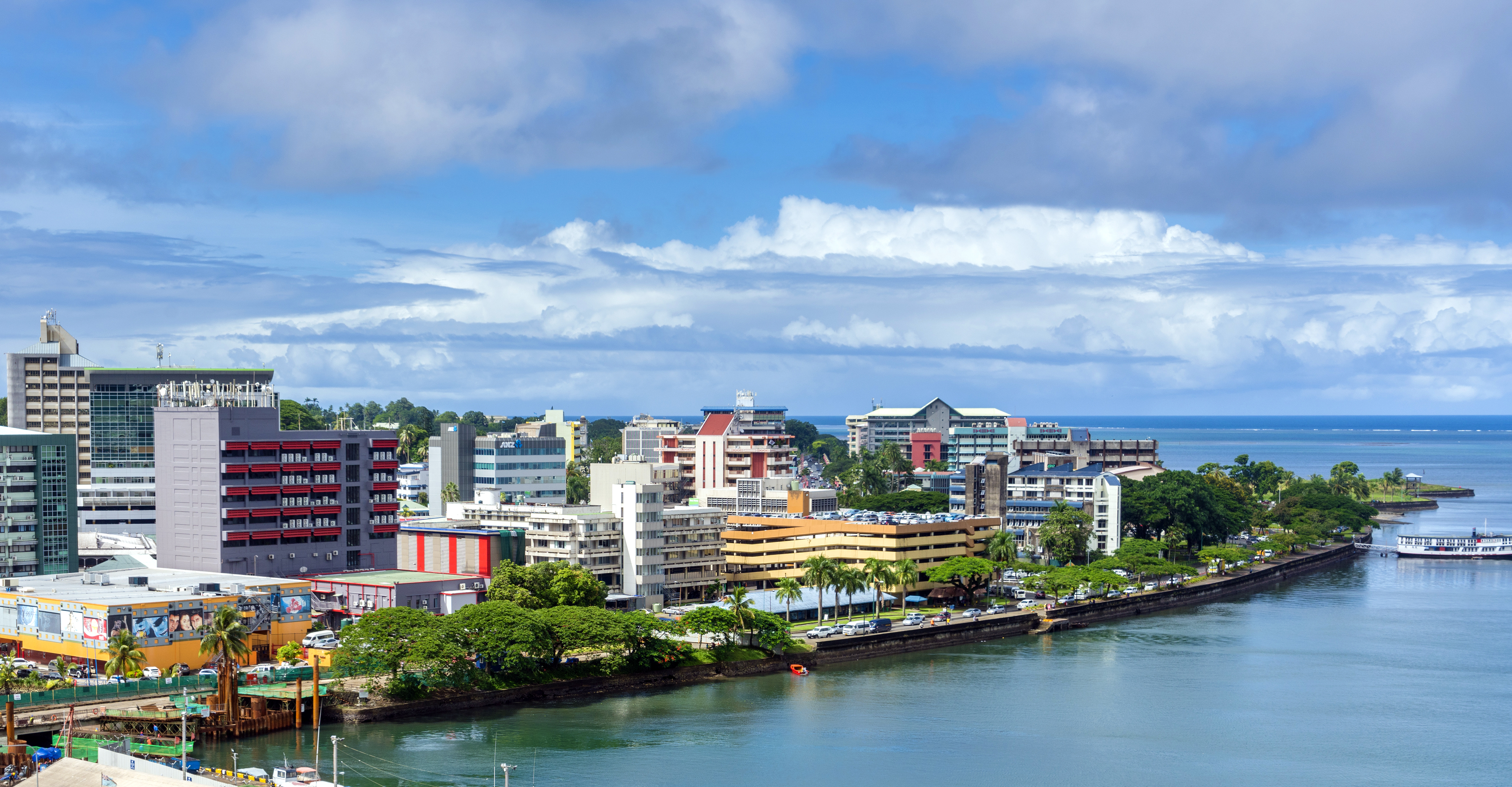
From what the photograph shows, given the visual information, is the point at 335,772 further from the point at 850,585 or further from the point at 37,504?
the point at 850,585

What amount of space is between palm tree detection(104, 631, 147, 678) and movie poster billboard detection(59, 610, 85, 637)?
3795 millimetres

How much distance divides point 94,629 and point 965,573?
66480mm

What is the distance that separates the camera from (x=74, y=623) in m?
84.7

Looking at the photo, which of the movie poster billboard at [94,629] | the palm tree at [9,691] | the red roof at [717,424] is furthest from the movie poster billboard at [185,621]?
the red roof at [717,424]

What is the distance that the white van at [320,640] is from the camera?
295 ft

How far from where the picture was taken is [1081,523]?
146500 millimetres

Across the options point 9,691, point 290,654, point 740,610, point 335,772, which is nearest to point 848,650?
point 740,610

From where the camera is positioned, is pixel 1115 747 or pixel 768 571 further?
pixel 768 571

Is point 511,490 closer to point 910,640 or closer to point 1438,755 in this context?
point 910,640

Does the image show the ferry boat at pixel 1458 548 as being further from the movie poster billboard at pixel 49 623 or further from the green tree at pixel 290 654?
the movie poster billboard at pixel 49 623

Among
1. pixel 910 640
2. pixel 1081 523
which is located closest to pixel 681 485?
pixel 1081 523

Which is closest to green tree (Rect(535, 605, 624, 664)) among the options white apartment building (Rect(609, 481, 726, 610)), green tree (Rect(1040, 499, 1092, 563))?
white apartment building (Rect(609, 481, 726, 610))

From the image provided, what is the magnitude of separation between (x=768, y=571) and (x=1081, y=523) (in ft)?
118

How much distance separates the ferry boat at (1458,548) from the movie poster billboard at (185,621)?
453 feet
